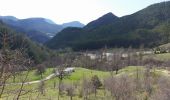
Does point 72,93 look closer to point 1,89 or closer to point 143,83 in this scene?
point 143,83

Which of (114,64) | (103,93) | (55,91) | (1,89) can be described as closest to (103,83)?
(103,93)

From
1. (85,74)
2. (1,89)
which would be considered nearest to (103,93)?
(85,74)

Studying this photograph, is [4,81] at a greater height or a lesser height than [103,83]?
greater

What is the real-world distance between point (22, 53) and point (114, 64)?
623 feet

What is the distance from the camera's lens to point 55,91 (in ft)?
419

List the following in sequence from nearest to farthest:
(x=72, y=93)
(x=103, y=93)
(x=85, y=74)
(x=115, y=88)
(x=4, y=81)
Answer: (x=4, y=81), (x=115, y=88), (x=72, y=93), (x=103, y=93), (x=85, y=74)

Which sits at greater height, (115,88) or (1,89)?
(1,89)

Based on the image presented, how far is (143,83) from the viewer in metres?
139

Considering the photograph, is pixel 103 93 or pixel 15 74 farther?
pixel 103 93

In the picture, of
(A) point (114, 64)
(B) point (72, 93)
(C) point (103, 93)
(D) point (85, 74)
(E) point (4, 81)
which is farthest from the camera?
(A) point (114, 64)

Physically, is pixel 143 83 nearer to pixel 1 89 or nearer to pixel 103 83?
pixel 103 83

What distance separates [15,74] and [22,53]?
1.58 ft

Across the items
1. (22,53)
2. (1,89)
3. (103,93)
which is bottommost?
(103,93)

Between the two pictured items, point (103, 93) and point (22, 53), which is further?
point (103, 93)
